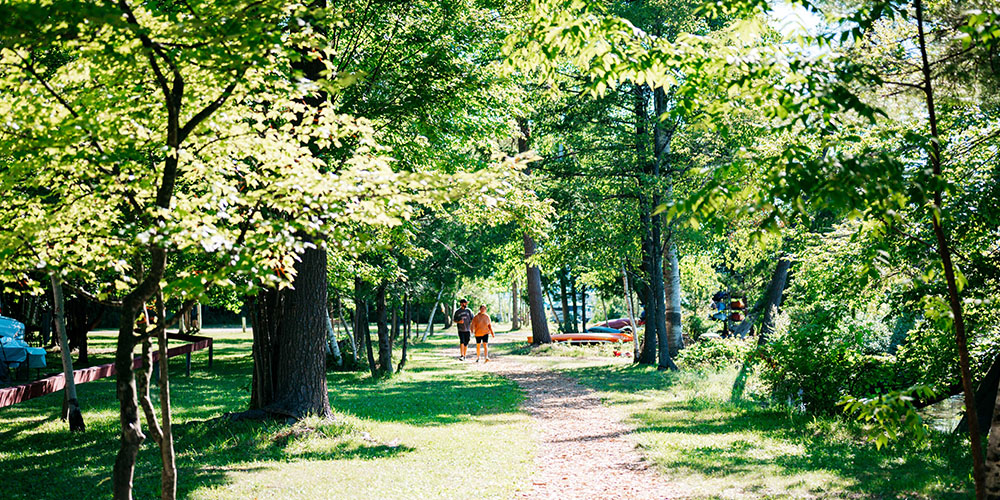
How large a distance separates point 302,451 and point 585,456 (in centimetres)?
330

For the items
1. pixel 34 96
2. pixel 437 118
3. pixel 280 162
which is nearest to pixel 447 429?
pixel 437 118

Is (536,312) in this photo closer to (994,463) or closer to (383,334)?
(383,334)

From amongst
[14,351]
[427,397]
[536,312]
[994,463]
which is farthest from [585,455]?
Answer: [536,312]

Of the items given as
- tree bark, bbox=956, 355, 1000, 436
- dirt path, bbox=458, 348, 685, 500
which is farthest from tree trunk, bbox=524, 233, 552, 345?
tree bark, bbox=956, 355, 1000, 436

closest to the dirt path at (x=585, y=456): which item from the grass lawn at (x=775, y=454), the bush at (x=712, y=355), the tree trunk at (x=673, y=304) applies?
the grass lawn at (x=775, y=454)

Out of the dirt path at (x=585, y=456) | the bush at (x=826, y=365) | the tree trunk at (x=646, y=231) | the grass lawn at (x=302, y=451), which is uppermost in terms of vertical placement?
the tree trunk at (x=646, y=231)

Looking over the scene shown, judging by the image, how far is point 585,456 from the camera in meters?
8.52

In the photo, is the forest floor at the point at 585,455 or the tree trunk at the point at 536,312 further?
the tree trunk at the point at 536,312

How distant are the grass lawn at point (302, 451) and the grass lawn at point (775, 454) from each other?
70.8 inches

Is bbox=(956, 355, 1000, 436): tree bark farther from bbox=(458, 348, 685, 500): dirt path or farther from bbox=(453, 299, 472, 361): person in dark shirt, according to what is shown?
bbox=(453, 299, 472, 361): person in dark shirt

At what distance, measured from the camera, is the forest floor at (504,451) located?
673 centimetres

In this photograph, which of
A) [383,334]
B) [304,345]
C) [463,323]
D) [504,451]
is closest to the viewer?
[504,451]

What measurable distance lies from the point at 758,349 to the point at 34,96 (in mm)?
10319

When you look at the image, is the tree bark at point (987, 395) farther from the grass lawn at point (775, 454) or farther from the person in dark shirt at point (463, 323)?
the person in dark shirt at point (463, 323)
